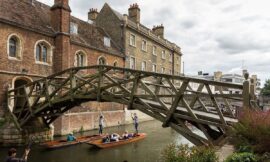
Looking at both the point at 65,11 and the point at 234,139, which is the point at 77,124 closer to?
the point at 65,11

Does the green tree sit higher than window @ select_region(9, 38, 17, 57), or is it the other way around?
window @ select_region(9, 38, 17, 57)

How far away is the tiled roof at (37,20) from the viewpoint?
1714cm

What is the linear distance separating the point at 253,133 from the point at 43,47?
16.1 metres

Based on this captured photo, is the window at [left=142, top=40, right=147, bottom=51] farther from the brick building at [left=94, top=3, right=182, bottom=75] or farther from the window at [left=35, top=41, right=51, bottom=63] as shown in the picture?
the window at [left=35, top=41, right=51, bottom=63]

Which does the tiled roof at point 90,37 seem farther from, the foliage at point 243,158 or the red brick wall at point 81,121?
the foliage at point 243,158

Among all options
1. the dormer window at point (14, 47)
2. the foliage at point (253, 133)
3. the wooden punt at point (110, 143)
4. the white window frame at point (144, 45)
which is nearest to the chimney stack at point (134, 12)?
the white window frame at point (144, 45)

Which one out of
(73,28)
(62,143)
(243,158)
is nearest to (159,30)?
(73,28)

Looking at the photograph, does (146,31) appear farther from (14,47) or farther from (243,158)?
(243,158)

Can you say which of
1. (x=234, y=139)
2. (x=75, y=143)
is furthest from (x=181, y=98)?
(x=75, y=143)

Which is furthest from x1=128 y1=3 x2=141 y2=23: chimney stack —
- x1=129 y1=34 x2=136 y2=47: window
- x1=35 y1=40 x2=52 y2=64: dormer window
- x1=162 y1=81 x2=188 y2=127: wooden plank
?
x1=162 y1=81 x2=188 y2=127: wooden plank

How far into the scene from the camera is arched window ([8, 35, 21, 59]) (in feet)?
54.8

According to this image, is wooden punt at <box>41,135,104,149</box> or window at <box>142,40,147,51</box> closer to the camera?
wooden punt at <box>41,135,104,149</box>

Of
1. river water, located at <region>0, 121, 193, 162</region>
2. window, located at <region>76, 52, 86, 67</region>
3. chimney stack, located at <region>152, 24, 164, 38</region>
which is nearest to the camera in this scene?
river water, located at <region>0, 121, 193, 162</region>

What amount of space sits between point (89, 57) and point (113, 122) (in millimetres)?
6544
